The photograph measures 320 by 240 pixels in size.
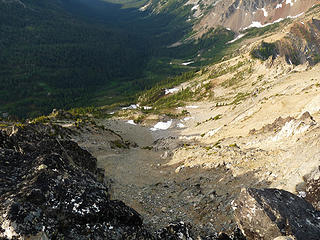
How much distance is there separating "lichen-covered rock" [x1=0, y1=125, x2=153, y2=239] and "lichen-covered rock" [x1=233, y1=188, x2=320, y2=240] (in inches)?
209

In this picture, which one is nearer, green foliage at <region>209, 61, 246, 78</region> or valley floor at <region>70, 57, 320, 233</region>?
valley floor at <region>70, 57, 320, 233</region>

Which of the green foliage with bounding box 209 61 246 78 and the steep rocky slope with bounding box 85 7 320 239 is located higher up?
the steep rocky slope with bounding box 85 7 320 239

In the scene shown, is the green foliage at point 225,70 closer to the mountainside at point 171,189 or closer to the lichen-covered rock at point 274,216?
the mountainside at point 171,189

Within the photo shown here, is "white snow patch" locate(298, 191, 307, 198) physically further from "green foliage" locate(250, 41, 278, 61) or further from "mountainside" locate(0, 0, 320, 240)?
"green foliage" locate(250, 41, 278, 61)

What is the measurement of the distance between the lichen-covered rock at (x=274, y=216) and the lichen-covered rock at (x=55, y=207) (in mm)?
5319

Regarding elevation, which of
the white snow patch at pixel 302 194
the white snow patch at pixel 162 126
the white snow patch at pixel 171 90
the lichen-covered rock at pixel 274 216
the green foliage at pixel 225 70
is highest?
the lichen-covered rock at pixel 274 216

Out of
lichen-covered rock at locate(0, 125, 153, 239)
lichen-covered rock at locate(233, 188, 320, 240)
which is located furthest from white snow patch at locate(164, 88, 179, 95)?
lichen-covered rock at locate(233, 188, 320, 240)

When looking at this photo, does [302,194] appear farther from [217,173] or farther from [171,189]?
[171,189]

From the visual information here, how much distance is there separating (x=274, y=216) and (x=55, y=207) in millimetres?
10779

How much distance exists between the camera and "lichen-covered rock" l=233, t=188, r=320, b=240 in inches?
420

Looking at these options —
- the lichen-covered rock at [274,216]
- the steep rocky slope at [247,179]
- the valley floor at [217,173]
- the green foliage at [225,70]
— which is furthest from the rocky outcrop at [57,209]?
the green foliage at [225,70]

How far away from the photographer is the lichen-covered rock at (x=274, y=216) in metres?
10.7

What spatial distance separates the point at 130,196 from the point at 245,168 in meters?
12.6

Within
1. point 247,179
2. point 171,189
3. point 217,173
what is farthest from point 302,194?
point 171,189
